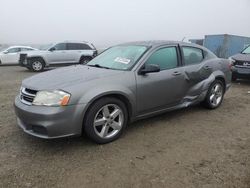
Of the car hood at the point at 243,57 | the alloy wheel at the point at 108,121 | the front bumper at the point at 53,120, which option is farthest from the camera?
the car hood at the point at 243,57

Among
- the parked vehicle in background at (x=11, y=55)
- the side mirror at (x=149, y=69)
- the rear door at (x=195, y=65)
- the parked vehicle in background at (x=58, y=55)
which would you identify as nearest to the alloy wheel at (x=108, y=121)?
the side mirror at (x=149, y=69)

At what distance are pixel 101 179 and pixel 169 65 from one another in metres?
2.52

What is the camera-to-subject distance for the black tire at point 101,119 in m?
3.59

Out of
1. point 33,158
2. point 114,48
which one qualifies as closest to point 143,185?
point 33,158

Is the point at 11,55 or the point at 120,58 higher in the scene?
the point at 120,58

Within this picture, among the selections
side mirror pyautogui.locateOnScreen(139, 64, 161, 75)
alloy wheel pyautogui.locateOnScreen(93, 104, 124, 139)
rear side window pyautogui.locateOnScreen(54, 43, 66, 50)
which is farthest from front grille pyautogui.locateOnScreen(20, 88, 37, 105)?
rear side window pyautogui.locateOnScreen(54, 43, 66, 50)

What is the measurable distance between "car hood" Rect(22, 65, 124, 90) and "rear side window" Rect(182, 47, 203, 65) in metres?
1.61

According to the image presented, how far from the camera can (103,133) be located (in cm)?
379

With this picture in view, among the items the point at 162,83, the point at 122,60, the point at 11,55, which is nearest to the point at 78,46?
the point at 11,55

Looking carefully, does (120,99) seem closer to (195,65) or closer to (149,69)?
(149,69)

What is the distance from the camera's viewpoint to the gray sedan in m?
3.43

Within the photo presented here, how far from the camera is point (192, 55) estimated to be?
519 cm

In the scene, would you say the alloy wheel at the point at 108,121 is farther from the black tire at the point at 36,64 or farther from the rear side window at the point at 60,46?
the rear side window at the point at 60,46

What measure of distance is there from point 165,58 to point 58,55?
11003 millimetres
